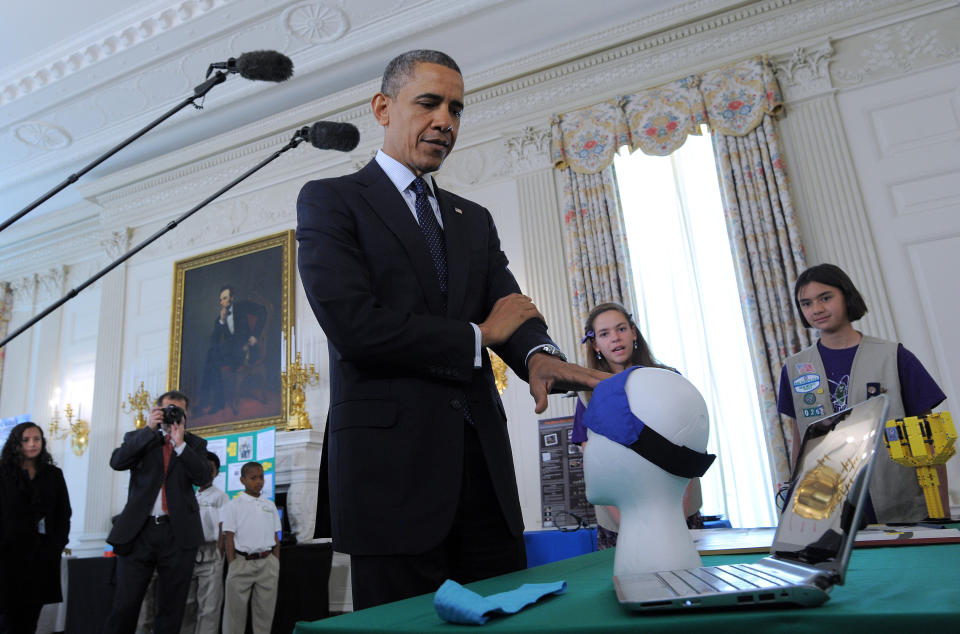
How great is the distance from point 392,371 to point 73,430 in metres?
8.34

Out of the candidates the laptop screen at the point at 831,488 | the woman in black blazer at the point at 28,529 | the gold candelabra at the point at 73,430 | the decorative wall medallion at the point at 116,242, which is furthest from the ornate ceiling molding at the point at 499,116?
the laptop screen at the point at 831,488

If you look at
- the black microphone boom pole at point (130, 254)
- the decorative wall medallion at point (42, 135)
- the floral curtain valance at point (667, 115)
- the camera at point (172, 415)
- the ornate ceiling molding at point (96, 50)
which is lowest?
the camera at point (172, 415)

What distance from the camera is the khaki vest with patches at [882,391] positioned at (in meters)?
2.34

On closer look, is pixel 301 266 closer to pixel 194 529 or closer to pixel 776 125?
pixel 194 529

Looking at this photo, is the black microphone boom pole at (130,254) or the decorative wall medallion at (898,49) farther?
the decorative wall medallion at (898,49)

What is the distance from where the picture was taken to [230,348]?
7035 millimetres

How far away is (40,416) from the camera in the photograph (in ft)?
27.5

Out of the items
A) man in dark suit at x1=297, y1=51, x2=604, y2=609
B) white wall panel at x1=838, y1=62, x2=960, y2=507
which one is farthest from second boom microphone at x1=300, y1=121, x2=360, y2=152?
white wall panel at x1=838, y1=62, x2=960, y2=507

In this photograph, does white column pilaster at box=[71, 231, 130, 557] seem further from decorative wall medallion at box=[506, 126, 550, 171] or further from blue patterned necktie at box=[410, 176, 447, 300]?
blue patterned necktie at box=[410, 176, 447, 300]

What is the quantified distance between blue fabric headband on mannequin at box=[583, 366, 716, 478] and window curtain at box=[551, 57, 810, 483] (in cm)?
447

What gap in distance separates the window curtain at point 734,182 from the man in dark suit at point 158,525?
3.21 meters

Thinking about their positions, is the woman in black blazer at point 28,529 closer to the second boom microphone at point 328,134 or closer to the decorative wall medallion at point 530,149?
the second boom microphone at point 328,134

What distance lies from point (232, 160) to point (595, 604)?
7838mm

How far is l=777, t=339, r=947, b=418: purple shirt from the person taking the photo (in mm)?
2443
